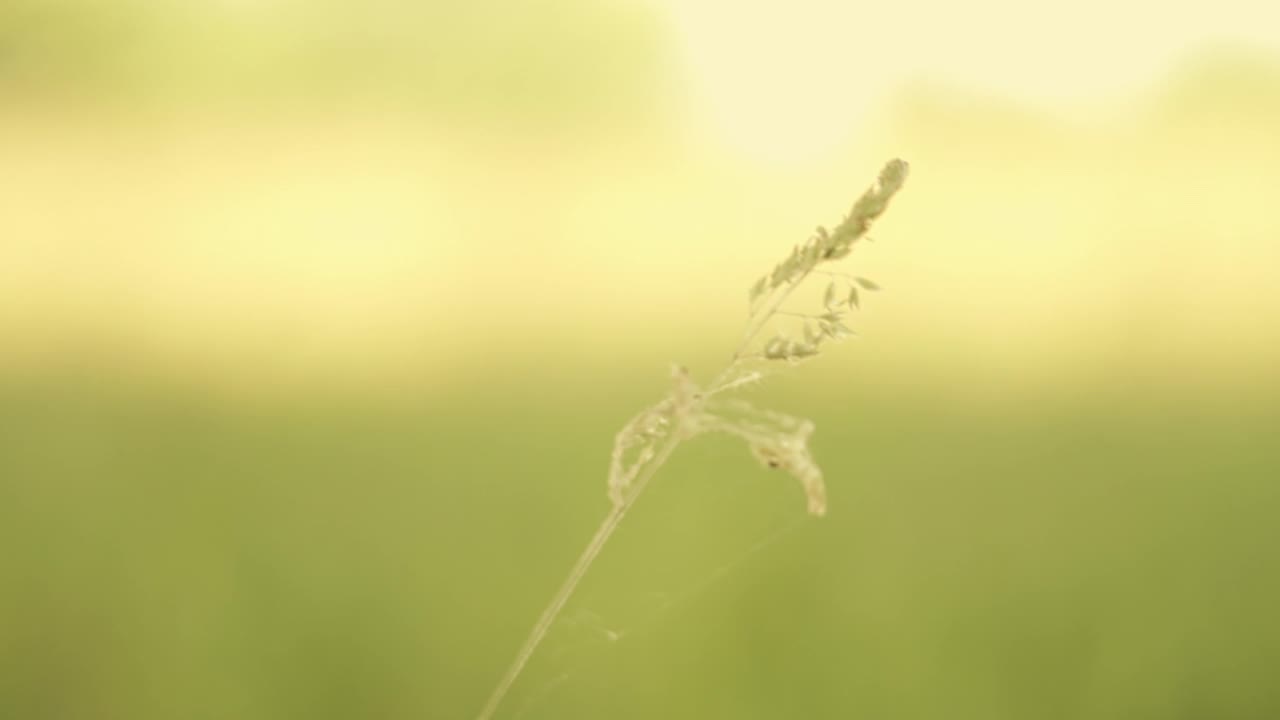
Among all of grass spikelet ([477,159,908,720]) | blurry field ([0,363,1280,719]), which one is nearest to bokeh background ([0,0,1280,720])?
blurry field ([0,363,1280,719])

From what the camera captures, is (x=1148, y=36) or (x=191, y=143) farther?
(x=1148, y=36)

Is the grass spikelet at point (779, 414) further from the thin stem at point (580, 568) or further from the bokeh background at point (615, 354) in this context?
the bokeh background at point (615, 354)

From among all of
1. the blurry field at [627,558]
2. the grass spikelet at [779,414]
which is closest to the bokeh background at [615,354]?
the blurry field at [627,558]

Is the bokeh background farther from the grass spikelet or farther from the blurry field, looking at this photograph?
the grass spikelet

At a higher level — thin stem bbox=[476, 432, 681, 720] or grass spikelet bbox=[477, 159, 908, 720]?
grass spikelet bbox=[477, 159, 908, 720]

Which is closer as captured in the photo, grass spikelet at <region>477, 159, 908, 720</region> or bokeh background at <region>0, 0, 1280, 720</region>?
grass spikelet at <region>477, 159, 908, 720</region>

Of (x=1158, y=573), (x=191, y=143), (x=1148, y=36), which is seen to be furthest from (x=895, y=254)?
(x=191, y=143)

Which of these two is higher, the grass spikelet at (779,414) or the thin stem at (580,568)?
the grass spikelet at (779,414)

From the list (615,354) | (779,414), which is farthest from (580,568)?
(615,354)

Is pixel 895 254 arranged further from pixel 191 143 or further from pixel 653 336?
pixel 191 143
